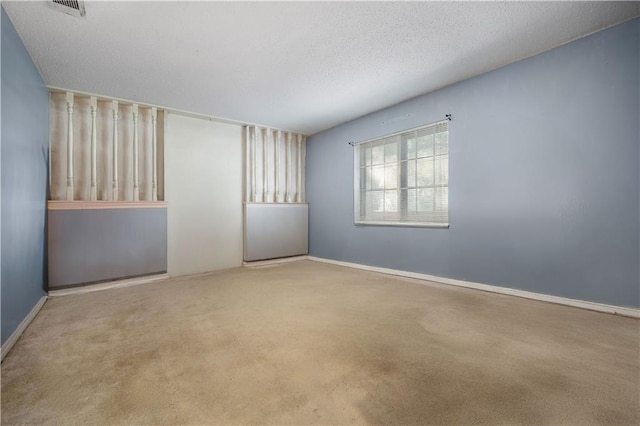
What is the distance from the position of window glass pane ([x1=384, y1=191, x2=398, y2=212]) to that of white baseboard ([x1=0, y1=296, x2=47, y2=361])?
4.02 meters

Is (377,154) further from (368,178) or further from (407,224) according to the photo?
(407,224)

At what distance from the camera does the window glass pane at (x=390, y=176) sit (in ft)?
13.5

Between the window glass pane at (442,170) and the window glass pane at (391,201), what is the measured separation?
27.1 inches

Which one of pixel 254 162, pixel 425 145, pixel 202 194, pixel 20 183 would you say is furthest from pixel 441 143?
pixel 20 183

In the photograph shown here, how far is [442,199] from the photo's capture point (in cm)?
354

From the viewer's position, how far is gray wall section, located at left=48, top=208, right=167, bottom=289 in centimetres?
323

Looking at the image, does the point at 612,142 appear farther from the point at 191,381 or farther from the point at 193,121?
the point at 193,121

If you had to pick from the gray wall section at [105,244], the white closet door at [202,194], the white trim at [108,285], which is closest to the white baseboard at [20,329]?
the white trim at [108,285]

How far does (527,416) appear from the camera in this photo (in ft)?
3.90

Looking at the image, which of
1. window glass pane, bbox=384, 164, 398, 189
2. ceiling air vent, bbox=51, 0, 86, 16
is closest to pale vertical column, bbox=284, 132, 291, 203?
window glass pane, bbox=384, 164, 398, 189

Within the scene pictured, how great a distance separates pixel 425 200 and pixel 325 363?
2729 millimetres

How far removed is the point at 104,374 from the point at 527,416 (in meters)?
2.12

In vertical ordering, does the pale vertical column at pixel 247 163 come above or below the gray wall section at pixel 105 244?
above

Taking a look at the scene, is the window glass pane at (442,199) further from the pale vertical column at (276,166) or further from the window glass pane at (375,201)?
the pale vertical column at (276,166)
